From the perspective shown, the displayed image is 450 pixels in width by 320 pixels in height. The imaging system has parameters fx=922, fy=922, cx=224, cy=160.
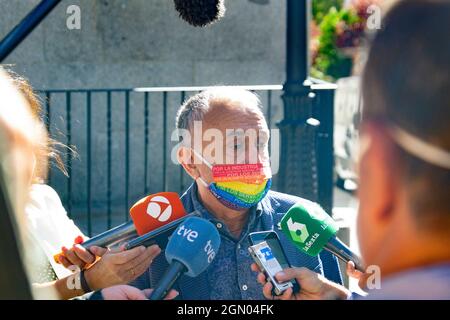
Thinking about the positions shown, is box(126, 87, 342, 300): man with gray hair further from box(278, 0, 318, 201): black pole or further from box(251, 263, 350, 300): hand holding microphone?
box(278, 0, 318, 201): black pole

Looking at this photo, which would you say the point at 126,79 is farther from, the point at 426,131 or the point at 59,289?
the point at 426,131

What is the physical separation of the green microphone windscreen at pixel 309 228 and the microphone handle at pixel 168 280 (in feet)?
1.42

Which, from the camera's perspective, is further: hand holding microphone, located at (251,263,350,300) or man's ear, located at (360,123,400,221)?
hand holding microphone, located at (251,263,350,300)

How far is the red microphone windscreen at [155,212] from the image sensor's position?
2.68 metres

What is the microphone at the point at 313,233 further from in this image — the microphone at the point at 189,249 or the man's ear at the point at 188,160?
the man's ear at the point at 188,160

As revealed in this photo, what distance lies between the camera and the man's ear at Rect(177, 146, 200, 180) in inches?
119

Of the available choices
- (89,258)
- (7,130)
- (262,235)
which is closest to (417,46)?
(7,130)

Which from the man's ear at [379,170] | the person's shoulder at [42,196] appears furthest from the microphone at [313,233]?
the man's ear at [379,170]

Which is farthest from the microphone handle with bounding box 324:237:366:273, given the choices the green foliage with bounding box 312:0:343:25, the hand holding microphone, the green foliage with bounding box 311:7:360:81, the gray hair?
the green foliage with bounding box 312:0:343:25

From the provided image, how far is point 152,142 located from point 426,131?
5.45 m

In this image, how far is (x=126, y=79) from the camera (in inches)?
261

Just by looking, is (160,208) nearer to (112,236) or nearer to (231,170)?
(112,236)

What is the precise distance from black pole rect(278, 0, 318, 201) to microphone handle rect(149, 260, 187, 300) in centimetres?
215

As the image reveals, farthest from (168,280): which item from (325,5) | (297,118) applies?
(325,5)
